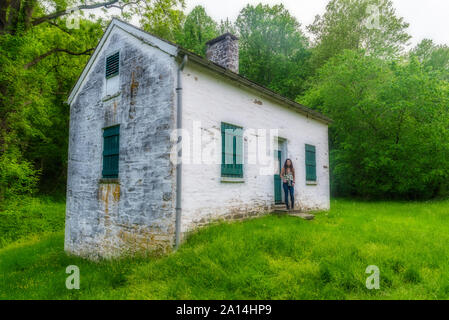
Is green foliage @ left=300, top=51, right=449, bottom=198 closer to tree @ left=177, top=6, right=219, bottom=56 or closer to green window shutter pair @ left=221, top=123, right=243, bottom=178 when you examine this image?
green window shutter pair @ left=221, top=123, right=243, bottom=178

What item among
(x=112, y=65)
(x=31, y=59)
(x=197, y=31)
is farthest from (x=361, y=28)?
(x=31, y=59)

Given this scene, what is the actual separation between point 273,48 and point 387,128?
17274mm

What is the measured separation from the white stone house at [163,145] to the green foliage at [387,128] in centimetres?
795

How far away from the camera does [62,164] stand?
21.3 metres

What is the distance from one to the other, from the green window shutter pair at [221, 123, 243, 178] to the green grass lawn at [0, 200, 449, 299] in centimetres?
147

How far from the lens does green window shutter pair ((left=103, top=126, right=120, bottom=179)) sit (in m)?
8.23

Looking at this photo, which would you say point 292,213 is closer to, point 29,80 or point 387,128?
point 387,128

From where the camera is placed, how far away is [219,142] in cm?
767

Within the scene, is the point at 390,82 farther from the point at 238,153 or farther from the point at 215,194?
the point at 215,194

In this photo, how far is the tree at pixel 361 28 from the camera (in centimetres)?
2331

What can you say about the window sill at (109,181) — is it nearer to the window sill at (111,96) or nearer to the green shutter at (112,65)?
the window sill at (111,96)

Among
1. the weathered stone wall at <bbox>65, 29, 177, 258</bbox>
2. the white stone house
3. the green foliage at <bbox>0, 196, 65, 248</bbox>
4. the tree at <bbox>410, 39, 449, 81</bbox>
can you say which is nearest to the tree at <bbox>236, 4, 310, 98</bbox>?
the tree at <bbox>410, 39, 449, 81</bbox>

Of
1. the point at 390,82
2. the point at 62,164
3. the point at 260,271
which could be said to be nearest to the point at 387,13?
the point at 390,82
